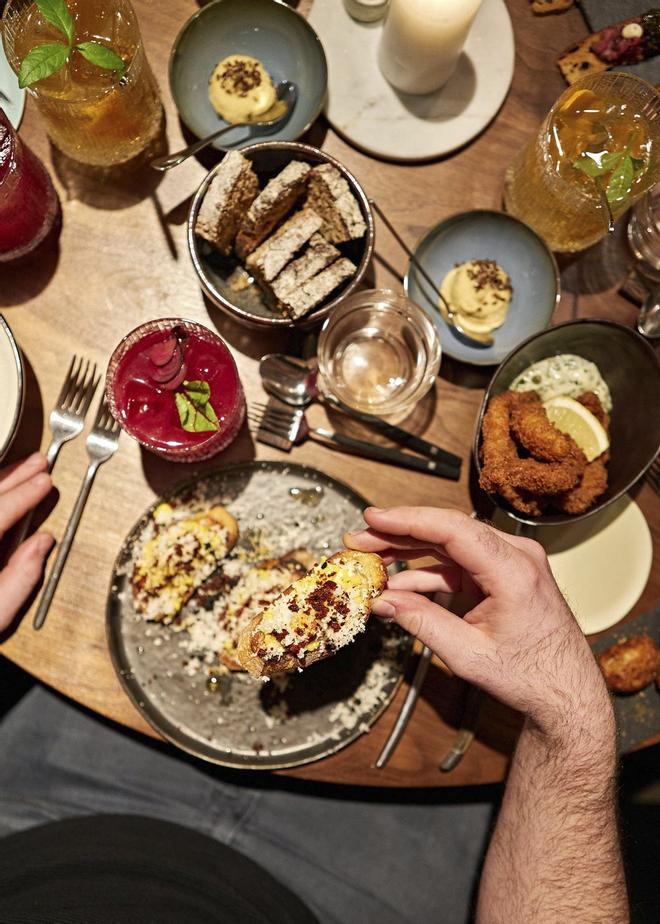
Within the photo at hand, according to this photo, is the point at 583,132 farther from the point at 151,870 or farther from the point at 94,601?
the point at 151,870

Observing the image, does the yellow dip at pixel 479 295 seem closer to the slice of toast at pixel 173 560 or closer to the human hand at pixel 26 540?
the slice of toast at pixel 173 560

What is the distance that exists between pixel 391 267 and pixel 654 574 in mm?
1196

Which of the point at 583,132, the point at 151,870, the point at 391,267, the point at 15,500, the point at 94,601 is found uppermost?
the point at 583,132

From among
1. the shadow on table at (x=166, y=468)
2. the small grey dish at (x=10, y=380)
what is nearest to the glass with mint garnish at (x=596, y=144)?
the shadow on table at (x=166, y=468)

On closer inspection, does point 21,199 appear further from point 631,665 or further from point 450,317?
point 631,665

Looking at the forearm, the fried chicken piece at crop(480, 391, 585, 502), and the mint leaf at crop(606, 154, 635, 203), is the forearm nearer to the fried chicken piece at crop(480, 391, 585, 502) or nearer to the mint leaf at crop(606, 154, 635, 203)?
the fried chicken piece at crop(480, 391, 585, 502)

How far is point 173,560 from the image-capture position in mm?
1914

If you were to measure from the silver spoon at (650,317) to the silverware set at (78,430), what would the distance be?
157 centimetres

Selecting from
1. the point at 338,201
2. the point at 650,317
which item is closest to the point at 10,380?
the point at 338,201

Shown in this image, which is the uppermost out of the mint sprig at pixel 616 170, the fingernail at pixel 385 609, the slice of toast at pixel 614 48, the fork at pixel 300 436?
the slice of toast at pixel 614 48

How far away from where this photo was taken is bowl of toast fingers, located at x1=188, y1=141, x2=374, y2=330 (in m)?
1.84

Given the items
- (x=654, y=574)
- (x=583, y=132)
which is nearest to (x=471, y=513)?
(x=654, y=574)

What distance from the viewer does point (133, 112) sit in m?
1.88

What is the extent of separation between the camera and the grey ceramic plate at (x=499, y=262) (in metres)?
2.00
